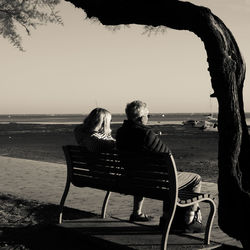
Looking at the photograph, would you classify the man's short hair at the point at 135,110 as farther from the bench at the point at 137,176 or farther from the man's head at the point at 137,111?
the bench at the point at 137,176

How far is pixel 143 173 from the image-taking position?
18.1ft

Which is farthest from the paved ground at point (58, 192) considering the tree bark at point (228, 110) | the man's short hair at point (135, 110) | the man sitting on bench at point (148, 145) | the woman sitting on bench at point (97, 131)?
the man's short hair at point (135, 110)

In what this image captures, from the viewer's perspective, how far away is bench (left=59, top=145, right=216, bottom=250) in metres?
5.16

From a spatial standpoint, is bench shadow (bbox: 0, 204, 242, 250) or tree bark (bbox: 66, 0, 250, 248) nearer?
tree bark (bbox: 66, 0, 250, 248)

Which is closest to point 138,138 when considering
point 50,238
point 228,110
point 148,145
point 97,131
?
point 148,145

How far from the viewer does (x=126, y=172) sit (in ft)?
18.8

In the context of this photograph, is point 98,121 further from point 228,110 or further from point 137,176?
point 228,110

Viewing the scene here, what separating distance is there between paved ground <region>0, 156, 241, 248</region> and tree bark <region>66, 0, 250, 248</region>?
3.20ft

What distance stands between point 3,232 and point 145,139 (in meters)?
1.96

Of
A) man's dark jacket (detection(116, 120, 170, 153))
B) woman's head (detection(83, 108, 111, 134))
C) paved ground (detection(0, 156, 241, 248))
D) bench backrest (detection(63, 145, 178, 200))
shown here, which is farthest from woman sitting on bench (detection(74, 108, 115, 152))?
paved ground (detection(0, 156, 241, 248))

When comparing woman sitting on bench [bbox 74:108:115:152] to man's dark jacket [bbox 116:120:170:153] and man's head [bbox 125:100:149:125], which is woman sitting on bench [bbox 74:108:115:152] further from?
man's head [bbox 125:100:149:125]

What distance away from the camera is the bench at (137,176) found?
516cm

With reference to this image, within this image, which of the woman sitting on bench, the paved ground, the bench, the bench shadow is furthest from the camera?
the paved ground

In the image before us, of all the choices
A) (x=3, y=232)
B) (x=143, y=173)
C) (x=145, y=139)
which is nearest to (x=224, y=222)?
(x=143, y=173)
